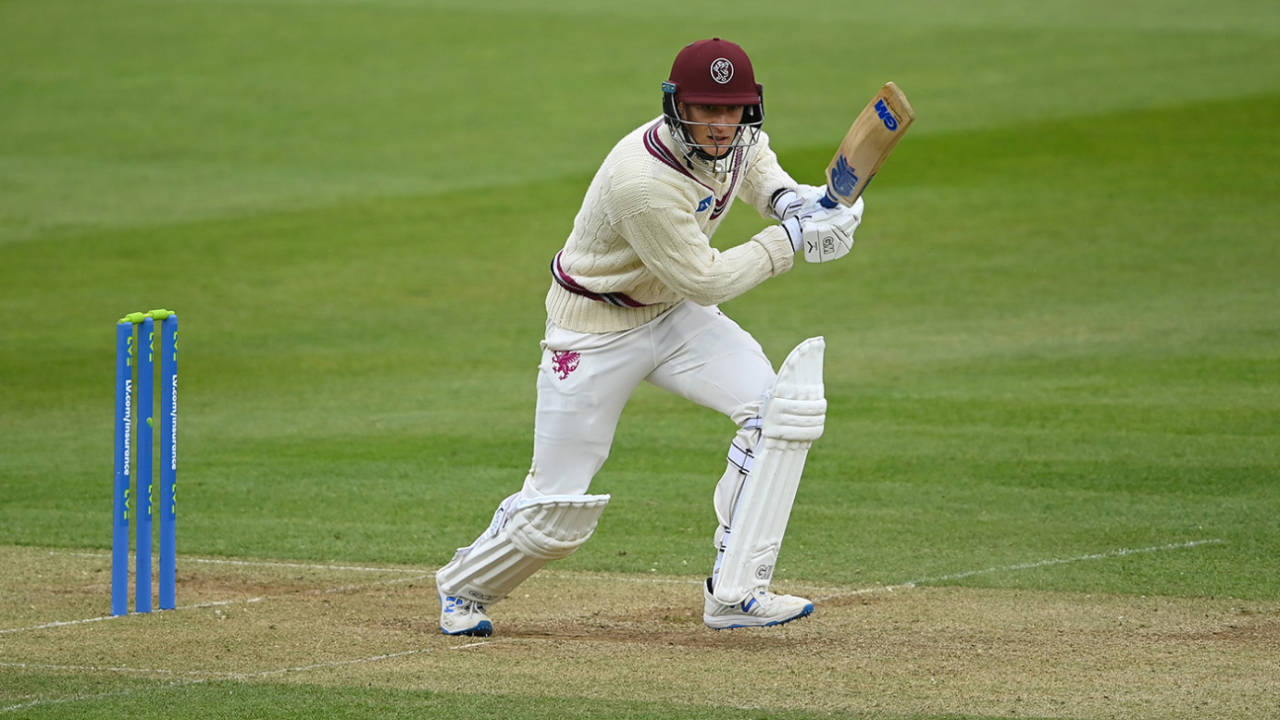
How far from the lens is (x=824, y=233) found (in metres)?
6.11

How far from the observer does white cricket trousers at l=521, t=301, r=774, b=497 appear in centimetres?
624

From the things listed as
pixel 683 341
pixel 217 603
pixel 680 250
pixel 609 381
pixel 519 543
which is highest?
pixel 680 250

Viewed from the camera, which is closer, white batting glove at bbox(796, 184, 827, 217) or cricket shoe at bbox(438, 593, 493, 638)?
white batting glove at bbox(796, 184, 827, 217)

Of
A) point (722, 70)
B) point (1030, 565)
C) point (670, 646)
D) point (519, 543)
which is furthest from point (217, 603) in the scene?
point (1030, 565)

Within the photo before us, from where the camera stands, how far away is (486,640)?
6.38 metres

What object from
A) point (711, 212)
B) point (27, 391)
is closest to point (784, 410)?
point (711, 212)

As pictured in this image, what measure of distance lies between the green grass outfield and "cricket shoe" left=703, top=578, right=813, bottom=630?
1002 millimetres

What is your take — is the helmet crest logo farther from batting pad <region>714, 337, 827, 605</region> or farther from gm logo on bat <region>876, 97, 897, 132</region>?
batting pad <region>714, 337, 827, 605</region>

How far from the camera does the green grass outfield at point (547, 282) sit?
8242mm

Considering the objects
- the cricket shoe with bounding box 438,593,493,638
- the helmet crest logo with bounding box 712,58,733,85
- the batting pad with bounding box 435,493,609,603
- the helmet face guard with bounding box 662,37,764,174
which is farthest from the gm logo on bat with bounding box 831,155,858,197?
the cricket shoe with bounding box 438,593,493,638

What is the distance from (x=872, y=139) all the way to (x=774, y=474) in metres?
1.19

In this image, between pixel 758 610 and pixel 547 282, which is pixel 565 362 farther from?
pixel 547 282

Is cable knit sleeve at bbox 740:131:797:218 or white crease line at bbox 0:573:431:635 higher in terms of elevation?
cable knit sleeve at bbox 740:131:797:218

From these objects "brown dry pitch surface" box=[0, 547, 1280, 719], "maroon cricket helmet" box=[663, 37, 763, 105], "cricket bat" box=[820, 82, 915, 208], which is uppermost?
"maroon cricket helmet" box=[663, 37, 763, 105]
